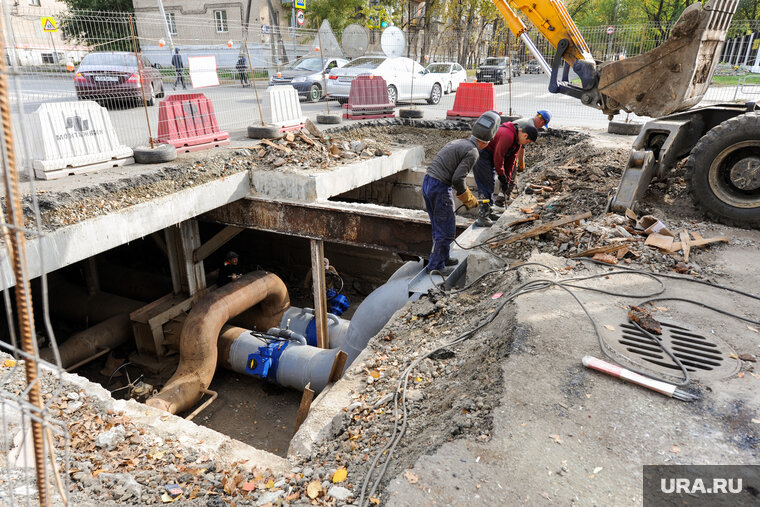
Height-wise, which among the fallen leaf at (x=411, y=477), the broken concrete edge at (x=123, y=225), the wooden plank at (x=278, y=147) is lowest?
the fallen leaf at (x=411, y=477)

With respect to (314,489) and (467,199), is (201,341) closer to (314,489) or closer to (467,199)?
(467,199)

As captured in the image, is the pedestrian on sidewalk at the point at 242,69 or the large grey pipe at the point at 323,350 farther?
the pedestrian on sidewalk at the point at 242,69

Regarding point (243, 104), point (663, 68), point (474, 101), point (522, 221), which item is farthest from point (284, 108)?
point (663, 68)

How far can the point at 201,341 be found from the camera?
24.8ft

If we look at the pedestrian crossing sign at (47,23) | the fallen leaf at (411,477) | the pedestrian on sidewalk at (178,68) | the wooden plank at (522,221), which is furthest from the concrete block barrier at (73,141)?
the fallen leaf at (411,477)

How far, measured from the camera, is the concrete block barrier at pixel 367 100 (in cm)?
1304

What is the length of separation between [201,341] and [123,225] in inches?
80.9

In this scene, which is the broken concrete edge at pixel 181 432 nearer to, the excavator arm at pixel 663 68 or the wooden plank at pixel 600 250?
the wooden plank at pixel 600 250

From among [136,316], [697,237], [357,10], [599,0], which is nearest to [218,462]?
[697,237]

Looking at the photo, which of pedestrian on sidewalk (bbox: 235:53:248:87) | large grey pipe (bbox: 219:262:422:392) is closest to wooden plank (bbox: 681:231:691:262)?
large grey pipe (bbox: 219:262:422:392)

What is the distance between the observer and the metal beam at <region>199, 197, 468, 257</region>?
7512 mm

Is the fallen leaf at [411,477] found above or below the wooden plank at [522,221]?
below

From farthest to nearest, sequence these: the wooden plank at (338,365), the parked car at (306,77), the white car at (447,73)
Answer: the white car at (447,73)
the parked car at (306,77)
the wooden plank at (338,365)

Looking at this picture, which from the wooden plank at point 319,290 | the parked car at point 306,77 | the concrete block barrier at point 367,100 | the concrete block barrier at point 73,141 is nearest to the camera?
the concrete block barrier at point 73,141
